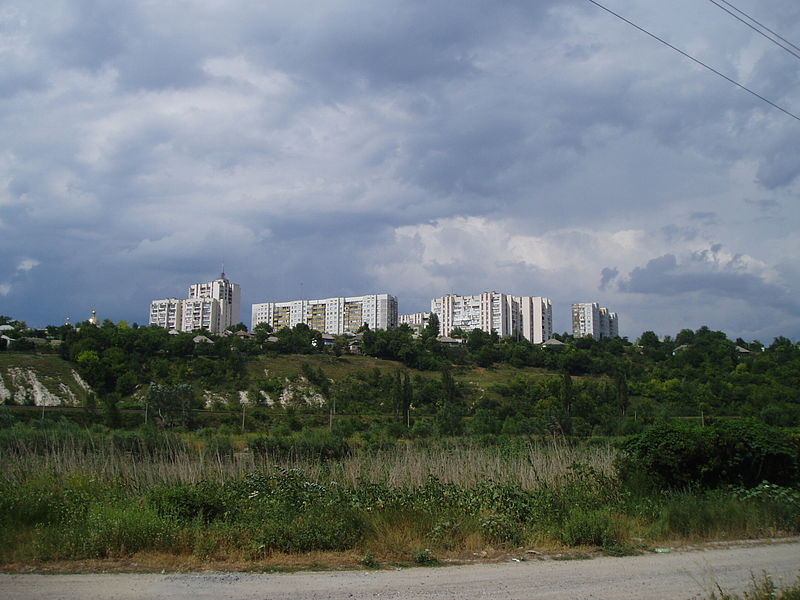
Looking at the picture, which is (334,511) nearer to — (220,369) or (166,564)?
(166,564)

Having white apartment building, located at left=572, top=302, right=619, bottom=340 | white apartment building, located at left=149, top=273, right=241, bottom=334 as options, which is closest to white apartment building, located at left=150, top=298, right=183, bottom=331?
white apartment building, located at left=149, top=273, right=241, bottom=334

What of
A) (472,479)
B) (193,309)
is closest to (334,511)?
(472,479)

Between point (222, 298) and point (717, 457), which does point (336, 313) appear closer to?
point (222, 298)

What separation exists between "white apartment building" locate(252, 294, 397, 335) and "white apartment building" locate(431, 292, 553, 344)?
50.2 ft

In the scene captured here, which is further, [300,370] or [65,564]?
[300,370]

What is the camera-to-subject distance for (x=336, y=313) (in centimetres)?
16512

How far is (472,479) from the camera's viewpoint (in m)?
13.0

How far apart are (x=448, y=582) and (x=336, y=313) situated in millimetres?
159182

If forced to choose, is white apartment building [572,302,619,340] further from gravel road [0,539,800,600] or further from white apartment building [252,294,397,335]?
gravel road [0,539,800,600]

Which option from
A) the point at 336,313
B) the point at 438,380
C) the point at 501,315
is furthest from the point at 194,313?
the point at 438,380

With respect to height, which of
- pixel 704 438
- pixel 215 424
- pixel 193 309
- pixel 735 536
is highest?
pixel 193 309

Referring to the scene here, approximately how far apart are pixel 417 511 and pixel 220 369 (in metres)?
68.2

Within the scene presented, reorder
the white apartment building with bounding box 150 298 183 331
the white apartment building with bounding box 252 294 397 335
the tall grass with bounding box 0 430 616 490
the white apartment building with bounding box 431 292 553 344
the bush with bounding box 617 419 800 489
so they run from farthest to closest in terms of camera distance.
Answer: the white apartment building with bounding box 252 294 397 335 → the white apartment building with bounding box 150 298 183 331 → the white apartment building with bounding box 431 292 553 344 → the tall grass with bounding box 0 430 616 490 → the bush with bounding box 617 419 800 489

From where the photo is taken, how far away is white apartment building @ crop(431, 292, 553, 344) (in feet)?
477
